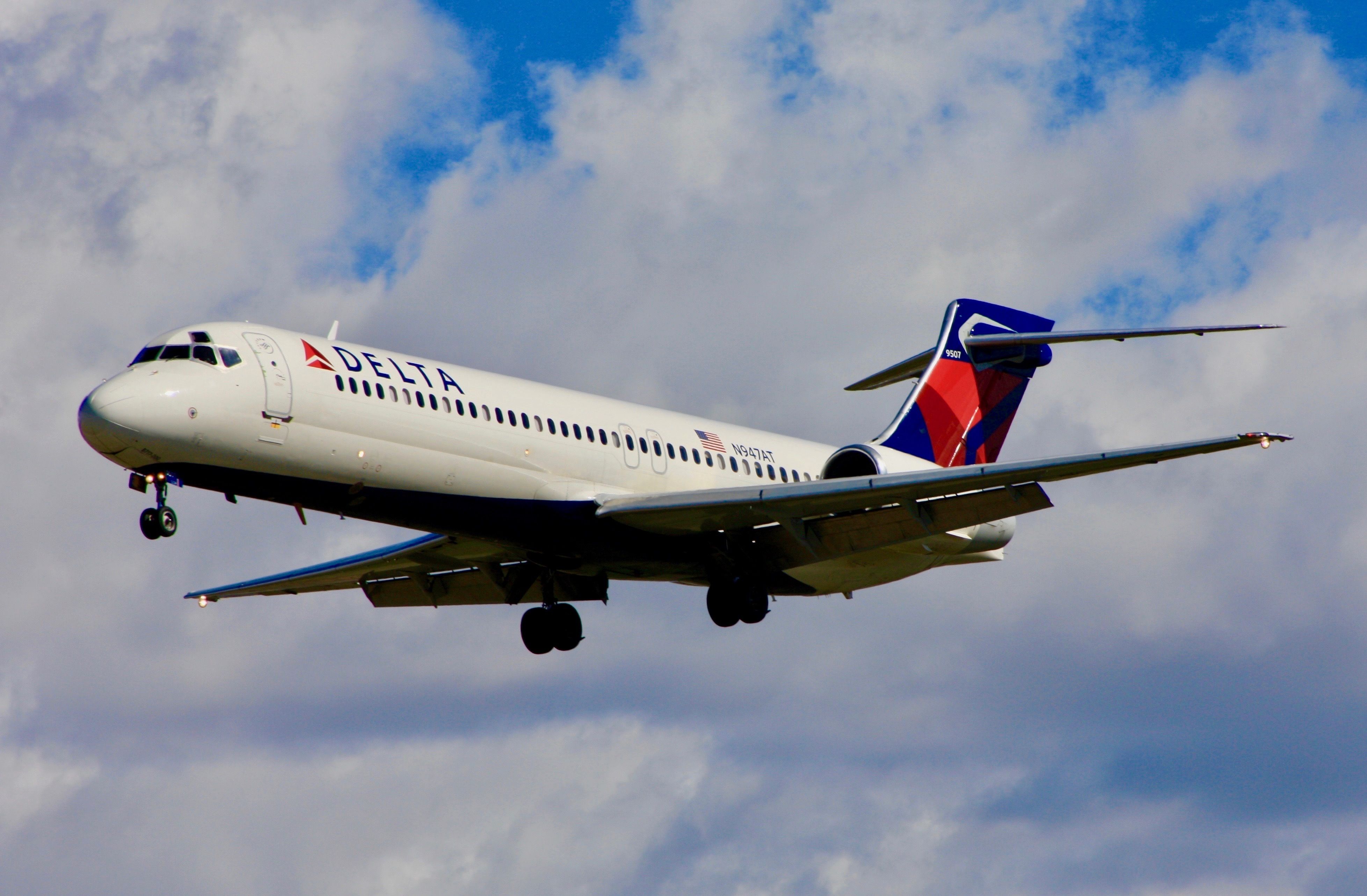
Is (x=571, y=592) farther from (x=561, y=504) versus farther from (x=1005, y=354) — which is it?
(x=1005, y=354)

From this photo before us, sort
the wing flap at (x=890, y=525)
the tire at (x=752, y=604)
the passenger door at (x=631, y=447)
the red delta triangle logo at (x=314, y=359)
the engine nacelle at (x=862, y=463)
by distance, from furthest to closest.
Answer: the engine nacelle at (x=862, y=463) < the tire at (x=752, y=604) < the passenger door at (x=631, y=447) < the wing flap at (x=890, y=525) < the red delta triangle logo at (x=314, y=359)

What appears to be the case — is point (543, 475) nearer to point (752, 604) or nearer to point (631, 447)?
point (631, 447)

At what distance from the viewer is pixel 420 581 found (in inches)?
1212

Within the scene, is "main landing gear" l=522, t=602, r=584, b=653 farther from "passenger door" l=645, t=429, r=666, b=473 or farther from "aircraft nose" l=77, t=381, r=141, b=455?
"aircraft nose" l=77, t=381, r=141, b=455

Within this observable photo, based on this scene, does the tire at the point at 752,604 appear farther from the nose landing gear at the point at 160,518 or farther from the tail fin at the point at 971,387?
the nose landing gear at the point at 160,518

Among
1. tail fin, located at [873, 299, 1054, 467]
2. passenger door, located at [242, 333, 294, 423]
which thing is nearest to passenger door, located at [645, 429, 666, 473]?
tail fin, located at [873, 299, 1054, 467]

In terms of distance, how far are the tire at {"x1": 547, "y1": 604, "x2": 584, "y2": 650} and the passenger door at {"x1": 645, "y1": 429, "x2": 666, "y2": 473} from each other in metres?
3.24

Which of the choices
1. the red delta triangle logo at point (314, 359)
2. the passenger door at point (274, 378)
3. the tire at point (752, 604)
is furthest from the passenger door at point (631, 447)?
the passenger door at point (274, 378)

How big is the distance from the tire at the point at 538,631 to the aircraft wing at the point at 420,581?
325 mm

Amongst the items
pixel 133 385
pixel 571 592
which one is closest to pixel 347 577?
pixel 571 592

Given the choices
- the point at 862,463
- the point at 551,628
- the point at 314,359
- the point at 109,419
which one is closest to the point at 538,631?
the point at 551,628

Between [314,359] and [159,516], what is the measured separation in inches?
111

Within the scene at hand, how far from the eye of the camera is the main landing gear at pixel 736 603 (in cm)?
2705

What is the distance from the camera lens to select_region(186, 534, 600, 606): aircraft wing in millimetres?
28734
